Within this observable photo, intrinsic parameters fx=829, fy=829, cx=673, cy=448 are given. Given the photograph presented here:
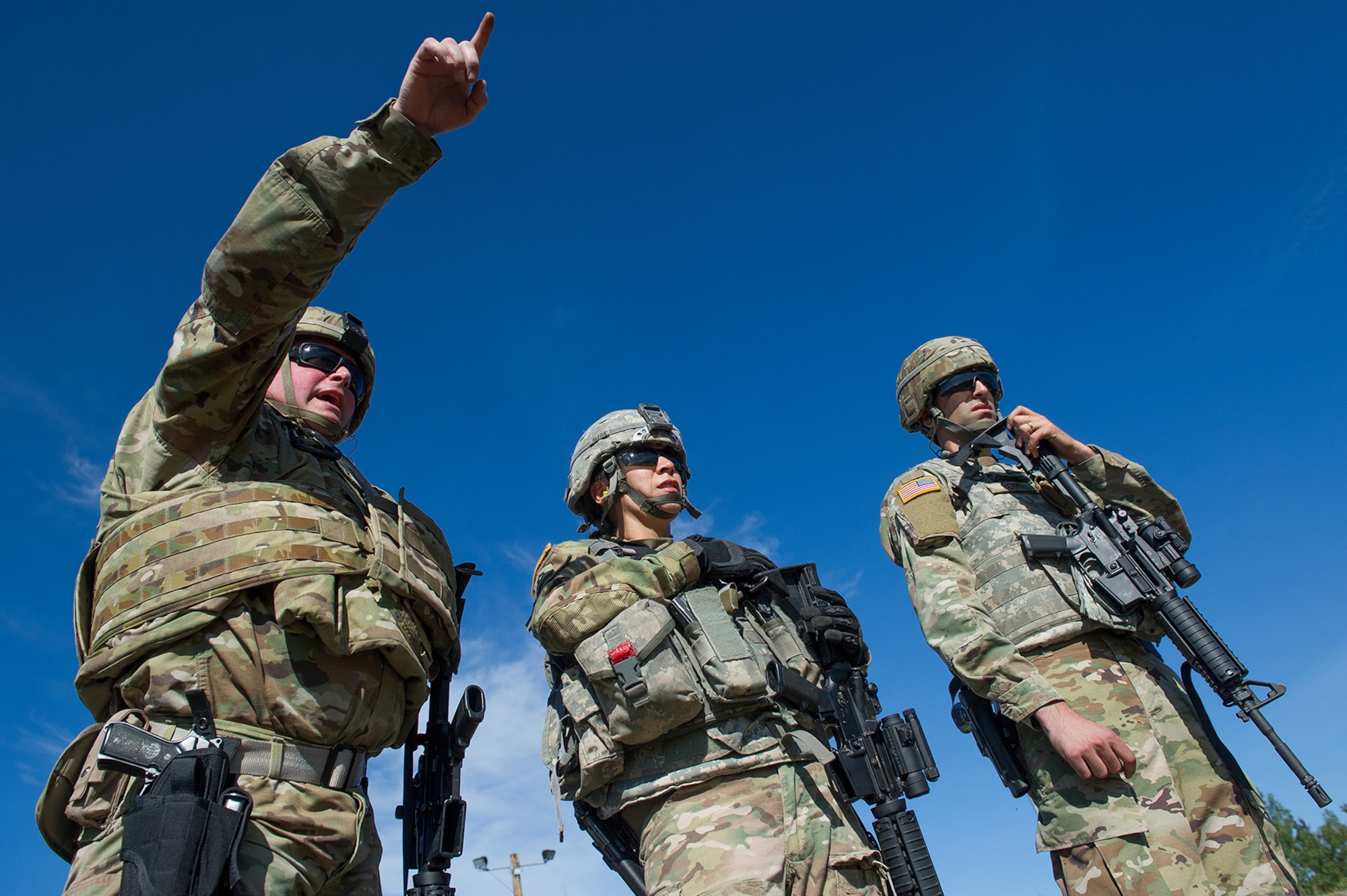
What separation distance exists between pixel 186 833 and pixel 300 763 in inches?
20.5

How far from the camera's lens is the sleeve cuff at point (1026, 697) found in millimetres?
4012

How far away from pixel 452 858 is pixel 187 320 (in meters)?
2.86

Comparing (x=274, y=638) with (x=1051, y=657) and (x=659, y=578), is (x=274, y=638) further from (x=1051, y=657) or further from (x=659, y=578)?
(x=1051, y=657)

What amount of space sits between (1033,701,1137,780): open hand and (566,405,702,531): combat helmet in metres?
2.51

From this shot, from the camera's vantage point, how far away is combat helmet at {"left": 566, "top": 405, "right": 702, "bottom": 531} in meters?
5.43

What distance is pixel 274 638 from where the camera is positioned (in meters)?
3.09

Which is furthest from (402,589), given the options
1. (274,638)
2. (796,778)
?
(796,778)

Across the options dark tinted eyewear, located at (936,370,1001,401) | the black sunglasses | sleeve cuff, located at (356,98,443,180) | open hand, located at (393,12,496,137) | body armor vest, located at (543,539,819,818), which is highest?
the black sunglasses

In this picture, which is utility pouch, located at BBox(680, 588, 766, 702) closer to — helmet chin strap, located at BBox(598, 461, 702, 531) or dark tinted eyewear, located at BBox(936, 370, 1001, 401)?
helmet chin strap, located at BBox(598, 461, 702, 531)

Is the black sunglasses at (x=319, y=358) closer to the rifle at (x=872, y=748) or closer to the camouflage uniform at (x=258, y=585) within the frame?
the camouflage uniform at (x=258, y=585)

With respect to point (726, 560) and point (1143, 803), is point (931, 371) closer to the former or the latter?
point (726, 560)

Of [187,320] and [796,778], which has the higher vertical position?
[187,320]

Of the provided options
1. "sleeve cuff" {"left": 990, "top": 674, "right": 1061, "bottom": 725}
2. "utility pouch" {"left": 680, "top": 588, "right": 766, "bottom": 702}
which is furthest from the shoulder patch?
"utility pouch" {"left": 680, "top": 588, "right": 766, "bottom": 702}

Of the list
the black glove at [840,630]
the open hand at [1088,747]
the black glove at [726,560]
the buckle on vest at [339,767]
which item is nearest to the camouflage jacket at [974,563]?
the open hand at [1088,747]
